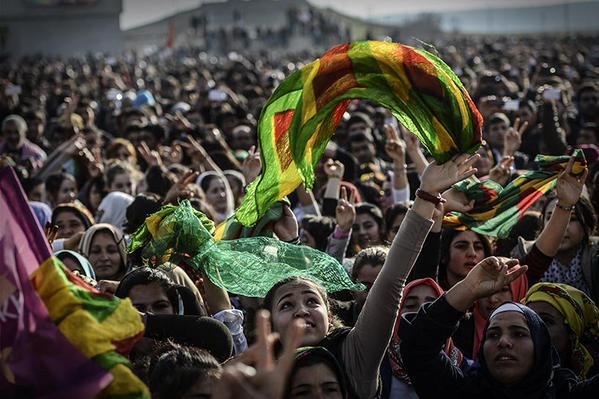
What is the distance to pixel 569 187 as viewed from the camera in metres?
5.65

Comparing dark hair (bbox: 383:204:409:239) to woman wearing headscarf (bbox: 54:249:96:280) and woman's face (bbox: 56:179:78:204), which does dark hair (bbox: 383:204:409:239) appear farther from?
woman's face (bbox: 56:179:78:204)

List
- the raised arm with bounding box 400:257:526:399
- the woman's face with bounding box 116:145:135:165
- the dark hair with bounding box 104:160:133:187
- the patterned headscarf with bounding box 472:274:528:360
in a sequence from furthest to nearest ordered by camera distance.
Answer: the woman's face with bounding box 116:145:135:165, the dark hair with bounding box 104:160:133:187, the patterned headscarf with bounding box 472:274:528:360, the raised arm with bounding box 400:257:526:399

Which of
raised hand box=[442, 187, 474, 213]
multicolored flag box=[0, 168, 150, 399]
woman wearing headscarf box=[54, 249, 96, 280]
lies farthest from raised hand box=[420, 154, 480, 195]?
woman wearing headscarf box=[54, 249, 96, 280]

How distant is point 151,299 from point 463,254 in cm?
196

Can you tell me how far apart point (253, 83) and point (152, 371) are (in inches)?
605

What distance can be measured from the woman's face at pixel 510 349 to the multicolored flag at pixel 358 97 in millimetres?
772

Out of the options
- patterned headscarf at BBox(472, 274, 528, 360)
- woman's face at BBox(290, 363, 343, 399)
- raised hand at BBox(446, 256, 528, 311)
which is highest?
raised hand at BBox(446, 256, 528, 311)

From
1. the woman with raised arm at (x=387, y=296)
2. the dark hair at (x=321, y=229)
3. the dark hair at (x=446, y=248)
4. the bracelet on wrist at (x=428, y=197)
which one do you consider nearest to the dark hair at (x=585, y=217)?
the dark hair at (x=446, y=248)

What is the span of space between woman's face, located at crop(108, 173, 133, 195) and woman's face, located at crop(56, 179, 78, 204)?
32 centimetres

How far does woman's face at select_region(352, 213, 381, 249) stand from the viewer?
23.4 ft

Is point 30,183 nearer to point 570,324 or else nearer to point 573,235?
point 573,235

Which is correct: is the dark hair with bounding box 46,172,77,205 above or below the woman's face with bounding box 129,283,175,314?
below

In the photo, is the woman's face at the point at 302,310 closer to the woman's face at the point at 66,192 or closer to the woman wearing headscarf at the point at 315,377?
the woman wearing headscarf at the point at 315,377

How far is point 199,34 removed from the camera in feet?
185
